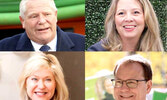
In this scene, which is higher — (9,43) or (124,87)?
(9,43)

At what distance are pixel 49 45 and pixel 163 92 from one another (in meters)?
1.15

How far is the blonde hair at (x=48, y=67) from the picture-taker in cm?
266

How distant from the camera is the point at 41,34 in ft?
8.61

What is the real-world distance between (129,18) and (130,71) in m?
0.49

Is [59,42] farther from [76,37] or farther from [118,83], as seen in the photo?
[118,83]

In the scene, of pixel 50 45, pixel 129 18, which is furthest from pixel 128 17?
pixel 50 45

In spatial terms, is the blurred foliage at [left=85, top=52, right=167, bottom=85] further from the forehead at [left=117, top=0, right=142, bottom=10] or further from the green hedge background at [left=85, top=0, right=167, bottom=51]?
the forehead at [left=117, top=0, right=142, bottom=10]

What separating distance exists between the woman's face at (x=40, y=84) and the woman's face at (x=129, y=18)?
78 cm

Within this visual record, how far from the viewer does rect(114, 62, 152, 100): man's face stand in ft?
8.77

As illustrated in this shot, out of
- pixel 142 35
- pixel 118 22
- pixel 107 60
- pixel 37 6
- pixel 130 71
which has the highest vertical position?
pixel 37 6

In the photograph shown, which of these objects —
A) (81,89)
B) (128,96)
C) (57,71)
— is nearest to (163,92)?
(128,96)

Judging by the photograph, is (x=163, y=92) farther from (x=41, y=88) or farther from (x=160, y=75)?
(x=41, y=88)

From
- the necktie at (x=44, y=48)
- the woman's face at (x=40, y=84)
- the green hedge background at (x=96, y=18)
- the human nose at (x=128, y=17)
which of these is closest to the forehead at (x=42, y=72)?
the woman's face at (x=40, y=84)

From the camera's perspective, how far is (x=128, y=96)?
8.77ft
